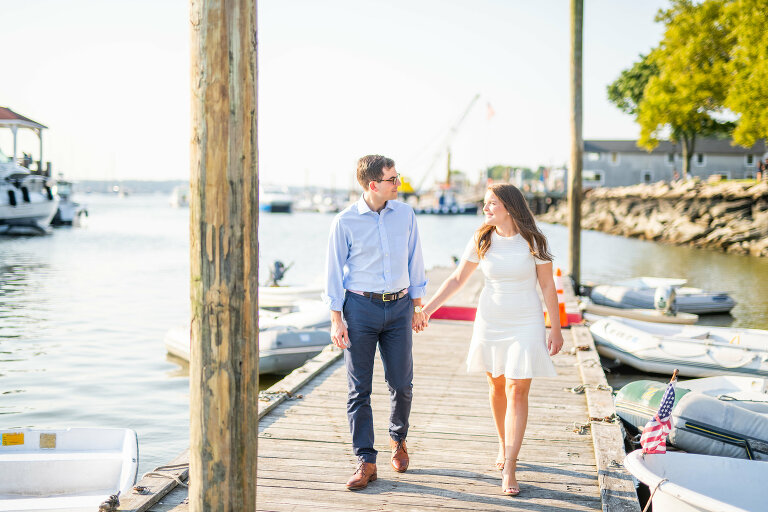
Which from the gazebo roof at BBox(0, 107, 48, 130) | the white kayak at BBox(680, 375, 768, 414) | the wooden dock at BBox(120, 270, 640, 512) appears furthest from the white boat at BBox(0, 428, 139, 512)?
the gazebo roof at BBox(0, 107, 48, 130)

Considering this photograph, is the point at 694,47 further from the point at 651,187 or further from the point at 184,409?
the point at 184,409

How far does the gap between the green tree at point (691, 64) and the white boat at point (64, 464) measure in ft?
121

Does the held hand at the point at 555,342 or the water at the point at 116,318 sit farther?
the water at the point at 116,318

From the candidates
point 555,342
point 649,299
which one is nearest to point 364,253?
point 555,342

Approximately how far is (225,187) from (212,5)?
69cm

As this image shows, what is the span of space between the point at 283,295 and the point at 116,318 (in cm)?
461

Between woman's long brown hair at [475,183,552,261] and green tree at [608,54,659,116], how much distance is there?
55.7m

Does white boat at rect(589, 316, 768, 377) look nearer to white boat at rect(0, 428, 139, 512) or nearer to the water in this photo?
the water

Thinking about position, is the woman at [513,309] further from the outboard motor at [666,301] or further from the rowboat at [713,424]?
the outboard motor at [666,301]

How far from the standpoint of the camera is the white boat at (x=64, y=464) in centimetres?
494

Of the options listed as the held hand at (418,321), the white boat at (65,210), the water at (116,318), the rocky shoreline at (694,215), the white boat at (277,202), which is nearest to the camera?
the held hand at (418,321)

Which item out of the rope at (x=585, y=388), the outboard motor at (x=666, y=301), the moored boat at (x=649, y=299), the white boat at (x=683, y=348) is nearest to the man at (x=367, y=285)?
the rope at (x=585, y=388)

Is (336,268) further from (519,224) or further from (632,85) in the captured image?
(632,85)

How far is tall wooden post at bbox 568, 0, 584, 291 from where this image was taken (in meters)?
14.0
